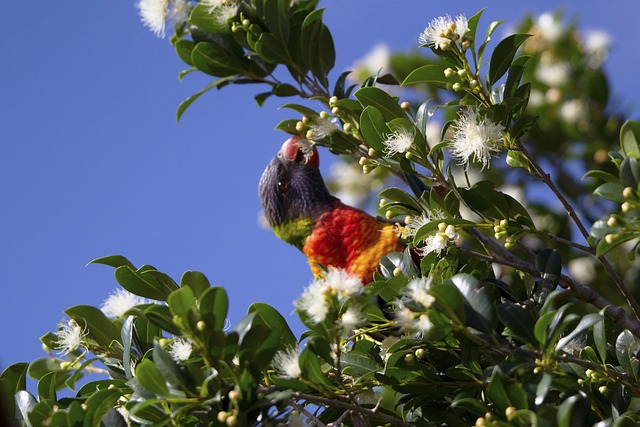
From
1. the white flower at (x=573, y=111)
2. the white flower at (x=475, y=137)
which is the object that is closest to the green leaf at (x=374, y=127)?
the white flower at (x=475, y=137)

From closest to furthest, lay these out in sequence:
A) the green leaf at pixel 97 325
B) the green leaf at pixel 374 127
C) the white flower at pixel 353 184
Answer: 1. the green leaf at pixel 97 325
2. the green leaf at pixel 374 127
3. the white flower at pixel 353 184

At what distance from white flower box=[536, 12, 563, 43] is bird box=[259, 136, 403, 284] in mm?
2068

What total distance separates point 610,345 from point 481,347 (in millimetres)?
465

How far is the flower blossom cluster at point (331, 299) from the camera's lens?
1.35 meters

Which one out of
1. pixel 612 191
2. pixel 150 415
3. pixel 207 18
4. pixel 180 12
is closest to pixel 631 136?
pixel 612 191

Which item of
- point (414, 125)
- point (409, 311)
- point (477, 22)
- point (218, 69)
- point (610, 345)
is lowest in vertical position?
point (610, 345)

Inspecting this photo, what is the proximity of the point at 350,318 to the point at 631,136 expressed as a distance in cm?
58

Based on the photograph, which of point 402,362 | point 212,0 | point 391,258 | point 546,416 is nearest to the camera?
point 546,416

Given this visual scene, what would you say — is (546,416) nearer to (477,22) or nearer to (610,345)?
(610,345)

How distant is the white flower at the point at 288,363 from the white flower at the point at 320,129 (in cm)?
72

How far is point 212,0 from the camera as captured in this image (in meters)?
2.18

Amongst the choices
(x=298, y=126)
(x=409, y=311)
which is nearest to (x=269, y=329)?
(x=409, y=311)

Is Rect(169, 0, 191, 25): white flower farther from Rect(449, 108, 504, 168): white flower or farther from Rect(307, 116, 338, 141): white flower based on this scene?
Rect(449, 108, 504, 168): white flower

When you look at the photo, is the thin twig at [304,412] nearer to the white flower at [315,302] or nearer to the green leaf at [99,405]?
the white flower at [315,302]
